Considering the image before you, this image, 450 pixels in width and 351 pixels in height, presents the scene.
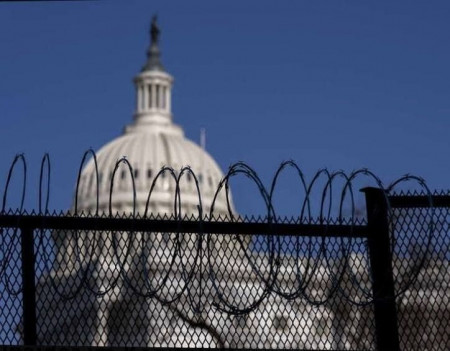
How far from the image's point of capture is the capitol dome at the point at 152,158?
15238cm

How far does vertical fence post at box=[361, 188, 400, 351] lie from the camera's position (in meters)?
8.01

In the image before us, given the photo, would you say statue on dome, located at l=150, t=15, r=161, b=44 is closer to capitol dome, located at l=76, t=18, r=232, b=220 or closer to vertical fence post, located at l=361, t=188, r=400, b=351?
capitol dome, located at l=76, t=18, r=232, b=220

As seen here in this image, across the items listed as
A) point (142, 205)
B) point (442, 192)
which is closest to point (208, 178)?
point (142, 205)

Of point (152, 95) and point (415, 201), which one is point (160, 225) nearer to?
point (415, 201)

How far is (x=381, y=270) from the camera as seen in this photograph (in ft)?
26.8

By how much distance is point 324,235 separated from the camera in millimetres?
8188

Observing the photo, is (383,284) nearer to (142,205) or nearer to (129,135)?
(142,205)

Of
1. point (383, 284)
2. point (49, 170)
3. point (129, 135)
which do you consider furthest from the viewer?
point (129, 135)

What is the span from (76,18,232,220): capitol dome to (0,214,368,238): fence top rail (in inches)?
5237

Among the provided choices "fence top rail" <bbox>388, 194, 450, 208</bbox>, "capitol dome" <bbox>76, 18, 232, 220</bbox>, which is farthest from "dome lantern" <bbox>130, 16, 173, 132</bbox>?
"fence top rail" <bbox>388, 194, 450, 208</bbox>

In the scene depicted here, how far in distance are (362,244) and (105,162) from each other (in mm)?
157699

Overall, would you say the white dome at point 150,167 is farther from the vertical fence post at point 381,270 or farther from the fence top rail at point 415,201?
the vertical fence post at point 381,270

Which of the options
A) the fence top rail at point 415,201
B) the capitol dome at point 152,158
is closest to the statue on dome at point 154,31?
the capitol dome at point 152,158

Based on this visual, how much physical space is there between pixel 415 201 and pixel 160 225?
6.42 feet
